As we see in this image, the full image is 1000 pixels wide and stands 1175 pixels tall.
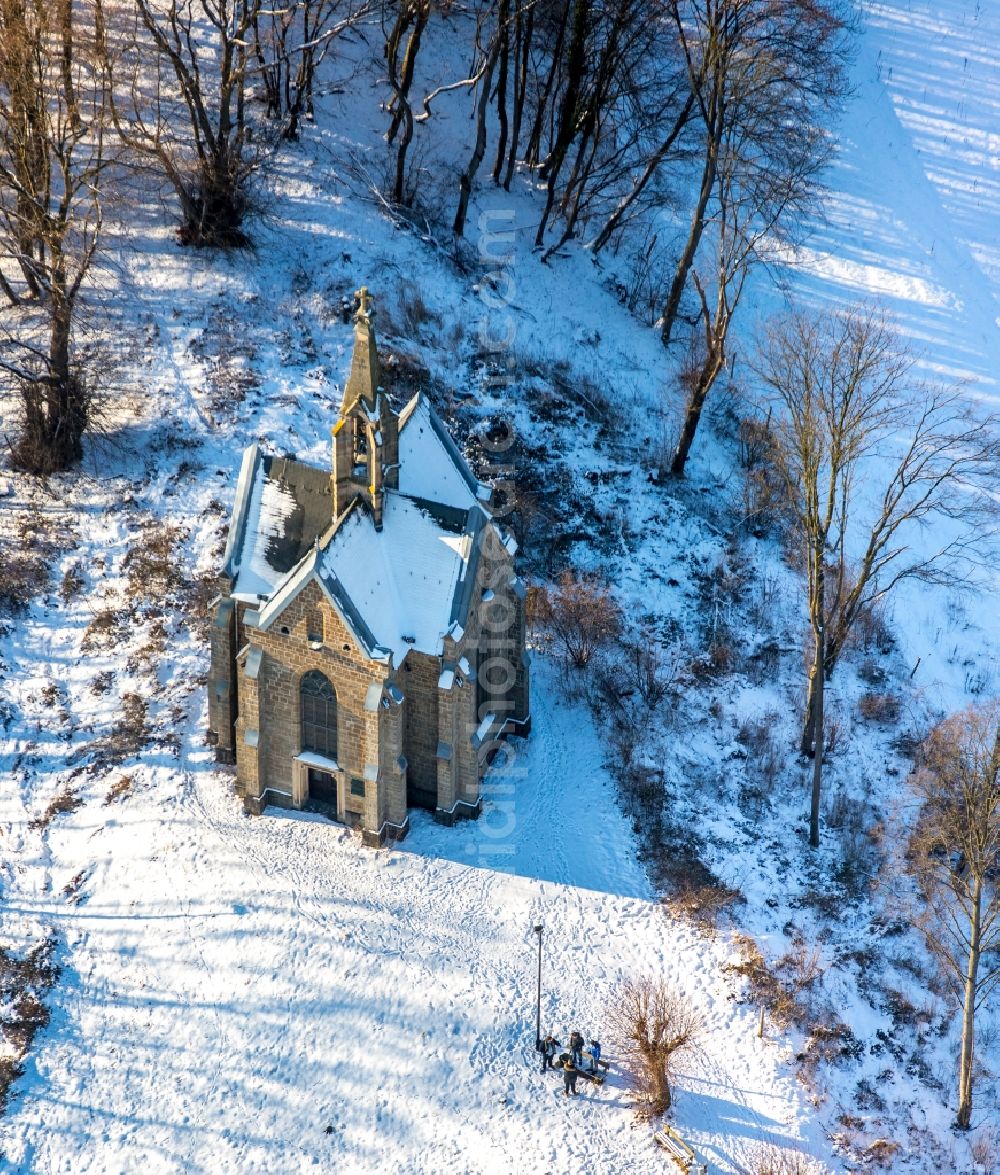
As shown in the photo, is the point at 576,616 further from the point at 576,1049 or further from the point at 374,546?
the point at 576,1049

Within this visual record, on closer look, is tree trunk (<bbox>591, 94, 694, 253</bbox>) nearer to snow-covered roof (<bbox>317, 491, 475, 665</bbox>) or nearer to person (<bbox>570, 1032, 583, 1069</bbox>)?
snow-covered roof (<bbox>317, 491, 475, 665</bbox>)

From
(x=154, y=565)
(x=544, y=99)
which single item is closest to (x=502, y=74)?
(x=544, y=99)

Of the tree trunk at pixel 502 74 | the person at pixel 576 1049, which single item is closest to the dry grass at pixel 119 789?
the person at pixel 576 1049

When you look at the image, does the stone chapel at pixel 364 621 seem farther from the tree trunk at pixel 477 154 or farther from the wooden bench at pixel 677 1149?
the tree trunk at pixel 477 154

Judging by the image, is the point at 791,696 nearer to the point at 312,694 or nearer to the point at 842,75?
the point at 312,694

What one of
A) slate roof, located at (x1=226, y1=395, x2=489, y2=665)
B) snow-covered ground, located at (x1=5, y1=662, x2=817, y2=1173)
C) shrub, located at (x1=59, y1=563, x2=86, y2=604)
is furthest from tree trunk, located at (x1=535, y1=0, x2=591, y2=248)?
snow-covered ground, located at (x1=5, y1=662, x2=817, y2=1173)

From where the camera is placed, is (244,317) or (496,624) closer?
(496,624)

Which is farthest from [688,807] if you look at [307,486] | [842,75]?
[842,75]
